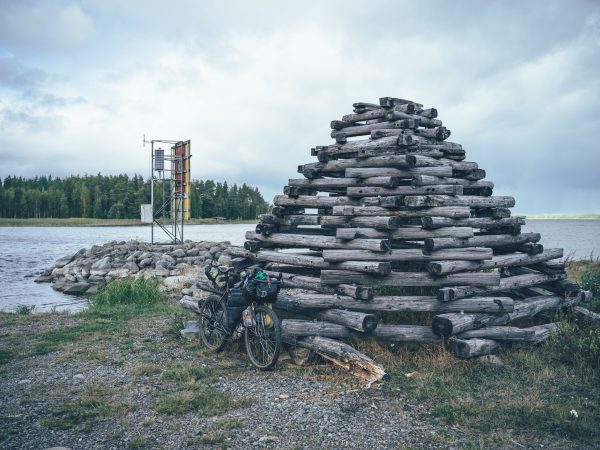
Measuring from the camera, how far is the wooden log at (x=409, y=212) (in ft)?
27.8

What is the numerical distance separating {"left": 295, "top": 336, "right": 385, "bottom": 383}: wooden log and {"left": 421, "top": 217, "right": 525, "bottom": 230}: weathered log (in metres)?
2.65

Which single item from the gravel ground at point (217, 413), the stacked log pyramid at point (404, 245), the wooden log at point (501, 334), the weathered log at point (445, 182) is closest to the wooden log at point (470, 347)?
the stacked log pyramid at point (404, 245)

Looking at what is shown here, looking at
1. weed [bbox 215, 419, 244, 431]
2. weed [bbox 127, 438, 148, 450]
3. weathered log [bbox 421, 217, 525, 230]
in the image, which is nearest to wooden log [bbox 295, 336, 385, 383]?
weed [bbox 215, 419, 244, 431]

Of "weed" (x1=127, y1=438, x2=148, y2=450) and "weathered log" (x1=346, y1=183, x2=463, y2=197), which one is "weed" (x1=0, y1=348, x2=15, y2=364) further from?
"weathered log" (x1=346, y1=183, x2=463, y2=197)

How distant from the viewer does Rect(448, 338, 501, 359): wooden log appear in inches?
284

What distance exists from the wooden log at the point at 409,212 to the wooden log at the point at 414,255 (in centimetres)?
66

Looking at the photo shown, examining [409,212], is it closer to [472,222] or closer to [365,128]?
[472,222]

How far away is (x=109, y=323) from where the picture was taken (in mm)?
11117

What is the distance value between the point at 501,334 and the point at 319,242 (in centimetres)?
360

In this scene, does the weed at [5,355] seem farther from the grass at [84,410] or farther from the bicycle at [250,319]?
the bicycle at [250,319]

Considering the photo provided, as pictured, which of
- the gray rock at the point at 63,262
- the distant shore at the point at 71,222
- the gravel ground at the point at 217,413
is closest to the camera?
the gravel ground at the point at 217,413

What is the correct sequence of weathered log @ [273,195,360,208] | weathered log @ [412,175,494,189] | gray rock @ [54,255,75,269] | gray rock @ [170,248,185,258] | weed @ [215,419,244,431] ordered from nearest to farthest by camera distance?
1. weed @ [215,419,244,431]
2. weathered log @ [412,175,494,189]
3. weathered log @ [273,195,360,208]
4. gray rock @ [170,248,185,258]
5. gray rock @ [54,255,75,269]

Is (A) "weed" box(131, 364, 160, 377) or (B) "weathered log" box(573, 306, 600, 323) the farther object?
(B) "weathered log" box(573, 306, 600, 323)

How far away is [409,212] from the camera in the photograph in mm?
8625
